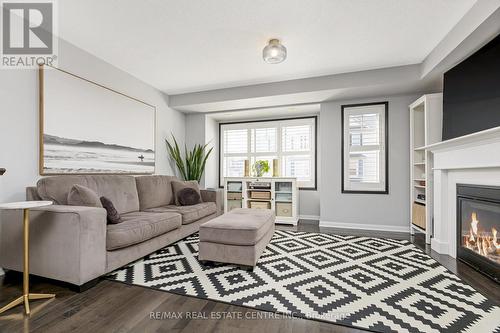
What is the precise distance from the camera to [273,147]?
17.1 ft

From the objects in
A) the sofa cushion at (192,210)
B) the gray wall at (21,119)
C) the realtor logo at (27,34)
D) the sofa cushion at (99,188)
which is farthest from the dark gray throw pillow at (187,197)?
the realtor logo at (27,34)

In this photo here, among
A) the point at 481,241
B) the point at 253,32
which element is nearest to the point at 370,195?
the point at 481,241

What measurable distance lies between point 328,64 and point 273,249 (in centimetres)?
265

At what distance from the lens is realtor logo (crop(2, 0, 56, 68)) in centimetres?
223

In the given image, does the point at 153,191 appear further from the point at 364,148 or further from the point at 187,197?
the point at 364,148

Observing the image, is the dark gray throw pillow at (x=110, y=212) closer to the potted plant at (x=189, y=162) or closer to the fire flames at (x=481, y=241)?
the potted plant at (x=189, y=162)

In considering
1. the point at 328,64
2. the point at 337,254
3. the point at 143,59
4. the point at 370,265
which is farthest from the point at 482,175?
the point at 143,59

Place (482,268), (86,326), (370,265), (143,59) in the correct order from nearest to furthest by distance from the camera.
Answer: (86,326)
(482,268)
(370,265)
(143,59)

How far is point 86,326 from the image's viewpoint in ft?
4.83

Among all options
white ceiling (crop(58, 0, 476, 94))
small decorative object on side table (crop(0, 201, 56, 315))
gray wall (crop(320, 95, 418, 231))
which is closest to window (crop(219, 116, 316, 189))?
gray wall (crop(320, 95, 418, 231))

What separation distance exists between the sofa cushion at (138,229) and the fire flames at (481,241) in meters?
3.27

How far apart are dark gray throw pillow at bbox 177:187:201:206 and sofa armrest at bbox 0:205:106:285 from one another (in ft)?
5.38

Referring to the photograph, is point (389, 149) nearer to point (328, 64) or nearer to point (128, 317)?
point (328, 64)

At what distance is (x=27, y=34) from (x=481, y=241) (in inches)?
199
